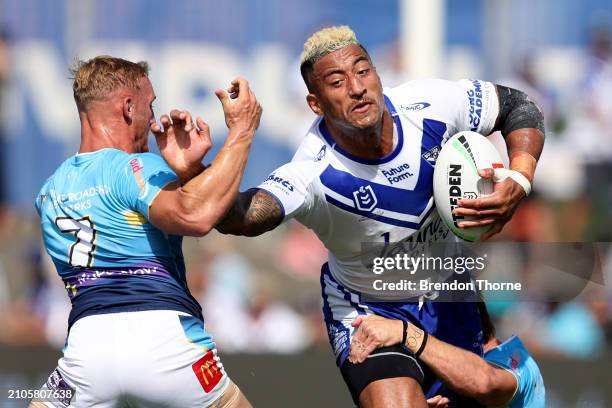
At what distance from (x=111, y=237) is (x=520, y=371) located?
2795 millimetres

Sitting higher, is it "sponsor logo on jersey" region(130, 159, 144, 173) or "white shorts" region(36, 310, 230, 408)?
"sponsor logo on jersey" region(130, 159, 144, 173)

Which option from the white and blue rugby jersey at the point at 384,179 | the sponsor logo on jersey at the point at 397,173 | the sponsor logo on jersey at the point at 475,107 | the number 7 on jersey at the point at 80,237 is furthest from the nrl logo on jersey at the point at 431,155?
the number 7 on jersey at the point at 80,237

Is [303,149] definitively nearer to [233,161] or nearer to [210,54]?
[233,161]

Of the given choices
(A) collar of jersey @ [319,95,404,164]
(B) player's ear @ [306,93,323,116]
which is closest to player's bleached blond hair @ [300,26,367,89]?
(B) player's ear @ [306,93,323,116]

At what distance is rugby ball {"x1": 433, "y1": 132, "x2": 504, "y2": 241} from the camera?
6.37m

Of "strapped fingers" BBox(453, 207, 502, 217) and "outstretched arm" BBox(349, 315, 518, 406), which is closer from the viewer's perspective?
"strapped fingers" BBox(453, 207, 502, 217)

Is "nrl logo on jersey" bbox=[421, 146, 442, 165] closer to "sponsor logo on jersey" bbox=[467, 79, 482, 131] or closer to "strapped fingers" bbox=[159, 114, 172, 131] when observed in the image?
"sponsor logo on jersey" bbox=[467, 79, 482, 131]

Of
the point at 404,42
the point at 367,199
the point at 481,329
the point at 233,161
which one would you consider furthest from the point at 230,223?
the point at 404,42

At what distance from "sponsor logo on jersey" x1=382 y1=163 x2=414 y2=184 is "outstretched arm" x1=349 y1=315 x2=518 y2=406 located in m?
0.82

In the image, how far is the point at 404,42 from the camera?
13.6 metres

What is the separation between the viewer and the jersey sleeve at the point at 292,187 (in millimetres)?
6273

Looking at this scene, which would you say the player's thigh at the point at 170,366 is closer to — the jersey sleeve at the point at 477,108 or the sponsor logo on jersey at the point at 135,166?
the sponsor logo on jersey at the point at 135,166

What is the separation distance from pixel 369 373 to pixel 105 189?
1880 mm

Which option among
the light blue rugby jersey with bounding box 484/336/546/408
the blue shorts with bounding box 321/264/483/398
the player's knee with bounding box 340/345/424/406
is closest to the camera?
the player's knee with bounding box 340/345/424/406
